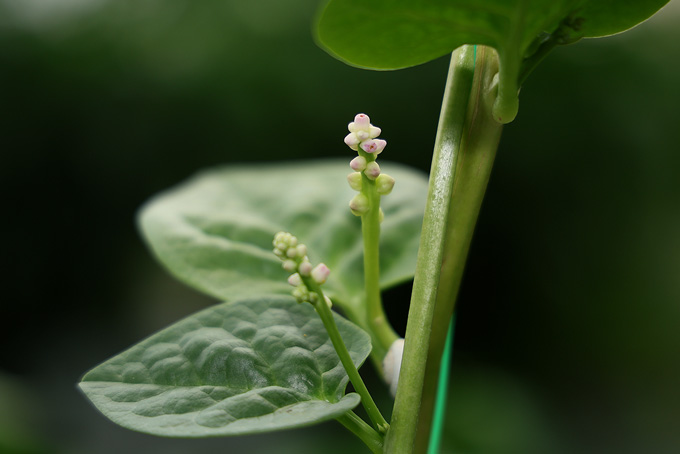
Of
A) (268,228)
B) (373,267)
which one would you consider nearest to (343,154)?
(268,228)

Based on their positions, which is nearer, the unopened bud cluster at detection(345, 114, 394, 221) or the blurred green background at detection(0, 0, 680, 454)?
the unopened bud cluster at detection(345, 114, 394, 221)

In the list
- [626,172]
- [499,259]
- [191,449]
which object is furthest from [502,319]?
[191,449]

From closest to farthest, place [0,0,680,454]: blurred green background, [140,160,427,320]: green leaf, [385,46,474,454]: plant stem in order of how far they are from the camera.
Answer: [385,46,474,454]: plant stem → [140,160,427,320]: green leaf → [0,0,680,454]: blurred green background

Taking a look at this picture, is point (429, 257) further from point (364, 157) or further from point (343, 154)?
point (343, 154)

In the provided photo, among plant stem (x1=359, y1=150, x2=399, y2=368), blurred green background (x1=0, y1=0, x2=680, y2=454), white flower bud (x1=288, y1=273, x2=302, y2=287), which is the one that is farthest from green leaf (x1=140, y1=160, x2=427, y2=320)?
blurred green background (x1=0, y1=0, x2=680, y2=454)

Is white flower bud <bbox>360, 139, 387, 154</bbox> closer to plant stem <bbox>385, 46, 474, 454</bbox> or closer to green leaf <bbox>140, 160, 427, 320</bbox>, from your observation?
plant stem <bbox>385, 46, 474, 454</bbox>

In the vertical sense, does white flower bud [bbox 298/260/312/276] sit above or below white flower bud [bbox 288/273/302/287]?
above
